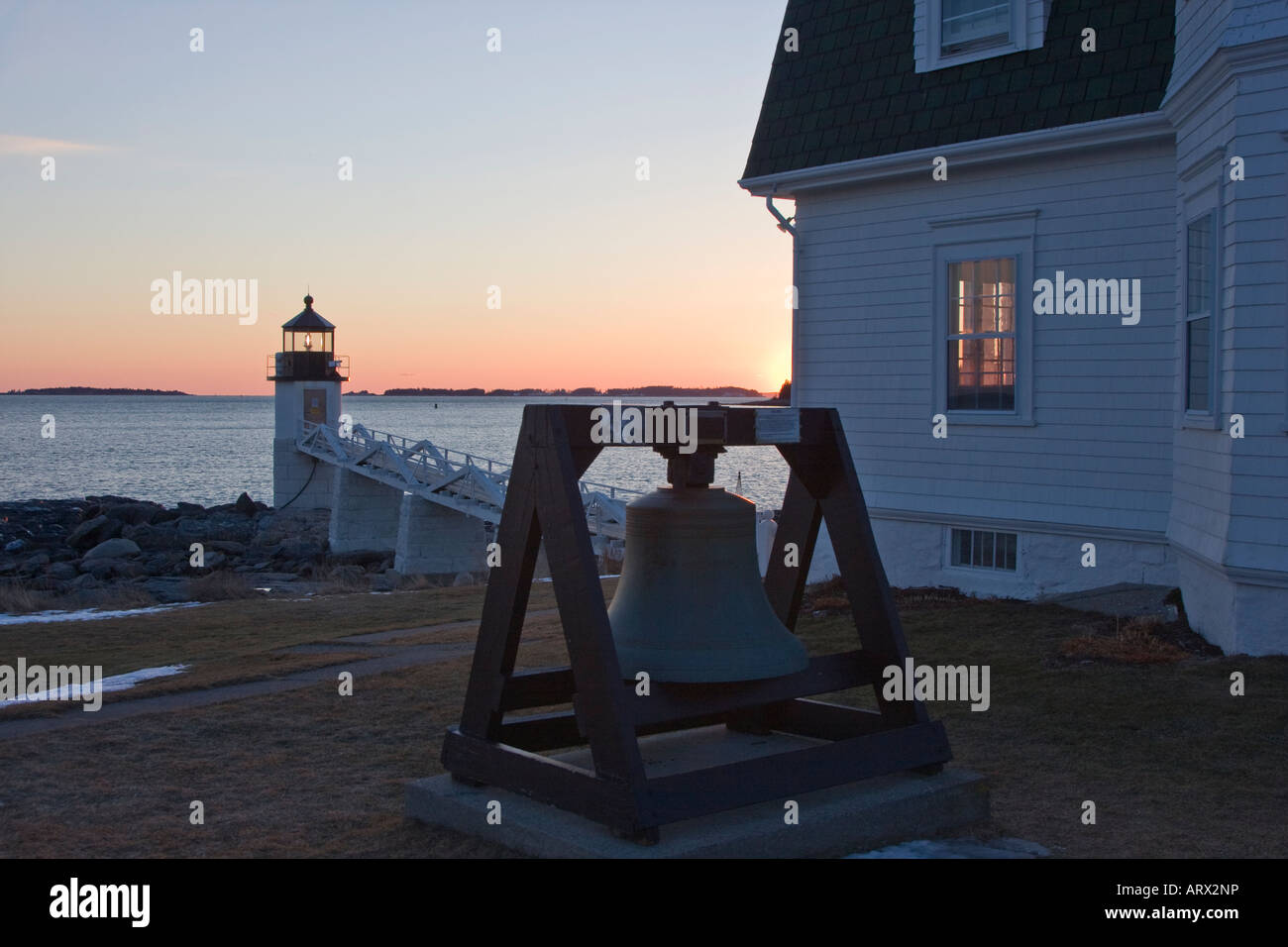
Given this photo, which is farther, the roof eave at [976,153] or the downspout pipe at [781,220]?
the downspout pipe at [781,220]

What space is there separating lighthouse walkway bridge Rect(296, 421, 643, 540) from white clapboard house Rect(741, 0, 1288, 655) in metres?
10.9

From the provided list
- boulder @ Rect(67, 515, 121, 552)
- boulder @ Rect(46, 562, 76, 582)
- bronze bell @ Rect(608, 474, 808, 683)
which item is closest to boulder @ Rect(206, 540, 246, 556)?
boulder @ Rect(46, 562, 76, 582)

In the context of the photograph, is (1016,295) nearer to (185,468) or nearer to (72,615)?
(72,615)

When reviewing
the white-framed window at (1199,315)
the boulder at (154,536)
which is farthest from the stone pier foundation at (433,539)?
the white-framed window at (1199,315)

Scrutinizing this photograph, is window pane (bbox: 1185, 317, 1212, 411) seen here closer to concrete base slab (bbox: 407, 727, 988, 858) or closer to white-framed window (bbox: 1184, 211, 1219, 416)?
white-framed window (bbox: 1184, 211, 1219, 416)

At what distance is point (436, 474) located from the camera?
33.7m

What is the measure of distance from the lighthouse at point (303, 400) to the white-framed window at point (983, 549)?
3293 centimetres

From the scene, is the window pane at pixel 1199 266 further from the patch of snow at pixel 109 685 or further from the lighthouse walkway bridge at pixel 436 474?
the lighthouse walkway bridge at pixel 436 474

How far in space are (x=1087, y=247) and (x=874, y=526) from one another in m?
3.72

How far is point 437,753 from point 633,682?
2477 mm

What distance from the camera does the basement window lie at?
1333 centimetres

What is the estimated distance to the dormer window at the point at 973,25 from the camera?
42.8 ft

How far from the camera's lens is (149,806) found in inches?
253
